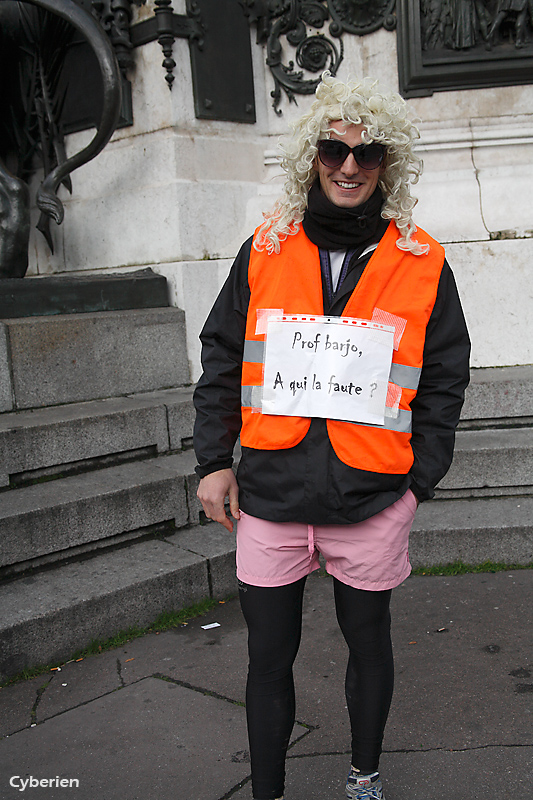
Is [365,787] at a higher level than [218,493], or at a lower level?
lower

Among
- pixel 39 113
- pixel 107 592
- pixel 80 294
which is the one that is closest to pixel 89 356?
pixel 80 294

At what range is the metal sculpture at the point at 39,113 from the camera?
4.66 metres

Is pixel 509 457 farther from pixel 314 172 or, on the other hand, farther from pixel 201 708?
Result: pixel 314 172

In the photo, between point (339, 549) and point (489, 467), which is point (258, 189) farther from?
point (339, 549)

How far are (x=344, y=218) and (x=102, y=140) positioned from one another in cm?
325

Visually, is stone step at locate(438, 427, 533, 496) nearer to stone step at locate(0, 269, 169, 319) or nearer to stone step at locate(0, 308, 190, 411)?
stone step at locate(0, 308, 190, 411)

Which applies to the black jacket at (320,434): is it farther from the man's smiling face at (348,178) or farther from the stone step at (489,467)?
the stone step at (489,467)

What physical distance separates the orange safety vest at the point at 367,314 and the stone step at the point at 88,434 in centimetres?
203

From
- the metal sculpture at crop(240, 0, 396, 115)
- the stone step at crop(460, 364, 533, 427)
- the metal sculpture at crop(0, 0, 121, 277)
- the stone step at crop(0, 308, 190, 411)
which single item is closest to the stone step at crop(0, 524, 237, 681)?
the stone step at crop(0, 308, 190, 411)

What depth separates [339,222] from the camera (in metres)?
2.01

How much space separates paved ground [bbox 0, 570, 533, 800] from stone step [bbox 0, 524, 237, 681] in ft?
0.35

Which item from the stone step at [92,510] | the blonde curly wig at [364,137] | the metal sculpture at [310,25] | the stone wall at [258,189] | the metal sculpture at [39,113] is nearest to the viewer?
the blonde curly wig at [364,137]

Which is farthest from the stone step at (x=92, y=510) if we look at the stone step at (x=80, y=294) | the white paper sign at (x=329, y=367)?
the white paper sign at (x=329, y=367)

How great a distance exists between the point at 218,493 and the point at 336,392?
43cm
